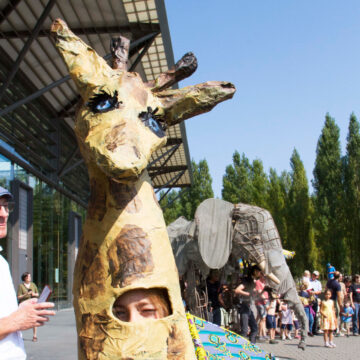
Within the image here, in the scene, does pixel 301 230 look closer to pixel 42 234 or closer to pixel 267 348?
pixel 42 234

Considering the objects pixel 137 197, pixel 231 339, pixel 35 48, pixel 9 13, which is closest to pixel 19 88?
pixel 35 48

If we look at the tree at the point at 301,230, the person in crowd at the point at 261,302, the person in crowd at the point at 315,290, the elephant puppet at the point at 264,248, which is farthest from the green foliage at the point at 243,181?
the elephant puppet at the point at 264,248

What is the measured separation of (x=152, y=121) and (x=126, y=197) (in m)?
0.43

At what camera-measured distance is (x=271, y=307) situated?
10.0 m

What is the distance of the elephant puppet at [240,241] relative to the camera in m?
6.07

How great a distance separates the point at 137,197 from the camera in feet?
7.09

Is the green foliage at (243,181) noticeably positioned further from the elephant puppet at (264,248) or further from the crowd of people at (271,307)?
the elephant puppet at (264,248)

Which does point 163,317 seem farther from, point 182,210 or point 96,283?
point 182,210

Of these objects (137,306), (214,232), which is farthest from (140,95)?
(214,232)

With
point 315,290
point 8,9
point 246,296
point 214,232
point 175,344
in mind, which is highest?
point 8,9

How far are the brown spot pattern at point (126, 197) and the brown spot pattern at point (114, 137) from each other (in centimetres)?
26

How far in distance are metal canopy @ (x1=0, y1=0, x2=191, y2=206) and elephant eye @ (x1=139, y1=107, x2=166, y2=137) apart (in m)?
5.49

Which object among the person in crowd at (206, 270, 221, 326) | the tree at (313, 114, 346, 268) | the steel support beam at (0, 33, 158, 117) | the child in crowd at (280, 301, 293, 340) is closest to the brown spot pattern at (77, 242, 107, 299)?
the person in crowd at (206, 270, 221, 326)

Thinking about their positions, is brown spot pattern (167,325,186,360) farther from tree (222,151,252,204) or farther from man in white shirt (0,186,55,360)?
tree (222,151,252,204)
